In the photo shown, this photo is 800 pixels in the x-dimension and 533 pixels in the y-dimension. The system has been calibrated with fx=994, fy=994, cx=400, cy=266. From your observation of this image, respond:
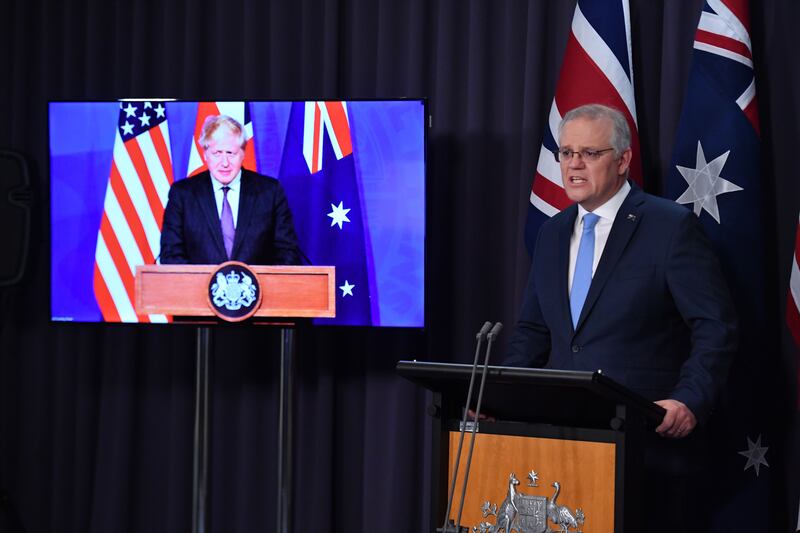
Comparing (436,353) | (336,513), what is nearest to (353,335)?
(436,353)

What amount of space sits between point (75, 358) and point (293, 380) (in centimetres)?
122

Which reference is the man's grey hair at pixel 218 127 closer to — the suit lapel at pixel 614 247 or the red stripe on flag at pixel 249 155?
the red stripe on flag at pixel 249 155

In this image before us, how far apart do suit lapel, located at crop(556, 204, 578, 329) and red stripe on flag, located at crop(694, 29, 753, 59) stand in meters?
0.94

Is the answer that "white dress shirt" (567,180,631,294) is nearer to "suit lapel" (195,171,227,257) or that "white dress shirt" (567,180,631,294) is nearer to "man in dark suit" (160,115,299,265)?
"man in dark suit" (160,115,299,265)

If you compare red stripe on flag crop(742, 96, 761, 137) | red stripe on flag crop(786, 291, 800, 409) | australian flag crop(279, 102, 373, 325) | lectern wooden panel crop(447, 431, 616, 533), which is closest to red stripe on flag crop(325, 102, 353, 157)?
australian flag crop(279, 102, 373, 325)

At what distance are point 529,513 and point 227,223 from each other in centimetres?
189

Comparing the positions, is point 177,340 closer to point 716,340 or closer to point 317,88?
point 317,88

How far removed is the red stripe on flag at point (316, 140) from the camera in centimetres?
385

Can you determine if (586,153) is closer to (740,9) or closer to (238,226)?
(740,9)

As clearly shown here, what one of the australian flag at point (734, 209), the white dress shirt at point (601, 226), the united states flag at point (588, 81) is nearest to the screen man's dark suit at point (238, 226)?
the united states flag at point (588, 81)

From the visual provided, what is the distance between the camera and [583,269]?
3.04 m

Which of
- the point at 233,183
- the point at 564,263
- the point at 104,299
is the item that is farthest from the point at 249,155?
the point at 564,263

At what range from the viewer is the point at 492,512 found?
2.51 metres

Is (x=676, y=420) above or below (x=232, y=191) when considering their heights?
below
